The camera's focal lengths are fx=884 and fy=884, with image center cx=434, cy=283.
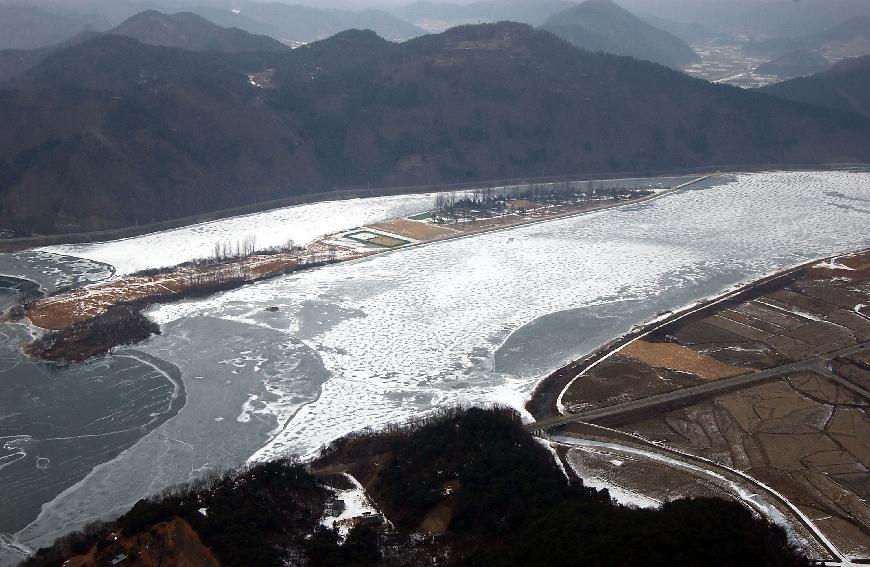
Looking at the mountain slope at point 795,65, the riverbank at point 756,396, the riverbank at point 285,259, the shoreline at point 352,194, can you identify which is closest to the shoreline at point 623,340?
the riverbank at point 756,396

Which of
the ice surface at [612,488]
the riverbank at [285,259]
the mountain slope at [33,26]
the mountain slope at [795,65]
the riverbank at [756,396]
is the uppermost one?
the mountain slope at [33,26]

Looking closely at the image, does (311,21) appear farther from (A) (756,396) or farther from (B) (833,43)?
(A) (756,396)

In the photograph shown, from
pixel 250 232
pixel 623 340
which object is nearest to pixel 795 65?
pixel 250 232

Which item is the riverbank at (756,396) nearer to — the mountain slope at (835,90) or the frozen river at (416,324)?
the frozen river at (416,324)

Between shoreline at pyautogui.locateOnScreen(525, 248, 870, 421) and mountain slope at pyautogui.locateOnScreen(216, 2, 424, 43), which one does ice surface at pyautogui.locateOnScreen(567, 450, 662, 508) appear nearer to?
shoreline at pyautogui.locateOnScreen(525, 248, 870, 421)

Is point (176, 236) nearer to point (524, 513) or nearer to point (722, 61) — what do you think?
point (524, 513)

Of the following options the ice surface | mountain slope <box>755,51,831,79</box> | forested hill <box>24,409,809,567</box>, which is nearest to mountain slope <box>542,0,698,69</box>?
mountain slope <box>755,51,831,79</box>

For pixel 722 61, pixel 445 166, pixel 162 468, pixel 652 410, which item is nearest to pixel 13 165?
pixel 445 166
